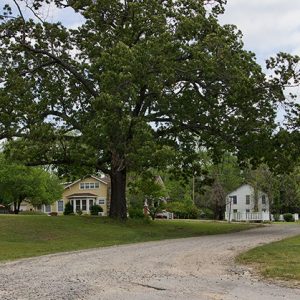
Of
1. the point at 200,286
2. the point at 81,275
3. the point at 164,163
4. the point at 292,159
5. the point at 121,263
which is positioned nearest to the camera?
the point at 200,286

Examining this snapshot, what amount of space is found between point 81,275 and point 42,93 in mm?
19701

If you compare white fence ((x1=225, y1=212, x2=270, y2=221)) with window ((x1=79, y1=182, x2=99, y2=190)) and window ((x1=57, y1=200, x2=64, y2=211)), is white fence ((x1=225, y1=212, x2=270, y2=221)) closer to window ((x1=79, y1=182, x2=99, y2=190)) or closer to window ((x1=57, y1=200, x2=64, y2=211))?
window ((x1=79, y1=182, x2=99, y2=190))

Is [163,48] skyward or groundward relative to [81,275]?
skyward

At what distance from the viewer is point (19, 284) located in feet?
33.8

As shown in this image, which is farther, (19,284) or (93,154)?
(93,154)

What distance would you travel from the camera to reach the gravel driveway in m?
9.08

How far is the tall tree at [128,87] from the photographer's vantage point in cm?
2477

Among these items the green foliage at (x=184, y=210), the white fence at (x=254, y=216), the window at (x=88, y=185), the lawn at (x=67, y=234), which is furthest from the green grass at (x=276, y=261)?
the window at (x=88, y=185)

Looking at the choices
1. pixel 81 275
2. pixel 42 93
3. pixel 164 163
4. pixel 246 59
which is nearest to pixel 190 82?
pixel 246 59

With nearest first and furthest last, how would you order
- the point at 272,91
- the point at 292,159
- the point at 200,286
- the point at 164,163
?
the point at 200,286 < the point at 164,163 < the point at 272,91 < the point at 292,159

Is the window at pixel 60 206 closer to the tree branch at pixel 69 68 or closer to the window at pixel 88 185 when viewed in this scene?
the window at pixel 88 185

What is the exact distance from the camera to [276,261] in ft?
45.9

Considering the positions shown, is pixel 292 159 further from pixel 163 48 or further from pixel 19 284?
pixel 19 284

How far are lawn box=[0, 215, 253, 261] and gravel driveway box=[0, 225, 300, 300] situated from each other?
331 centimetres
